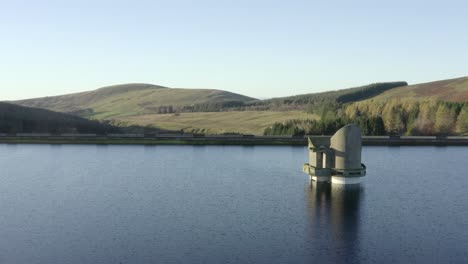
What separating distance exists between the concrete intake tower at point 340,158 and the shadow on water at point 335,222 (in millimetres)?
2575

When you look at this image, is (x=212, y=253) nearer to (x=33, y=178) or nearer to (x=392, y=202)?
(x=392, y=202)

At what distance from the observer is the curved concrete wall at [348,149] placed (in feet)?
304

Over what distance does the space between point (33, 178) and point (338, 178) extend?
189 ft

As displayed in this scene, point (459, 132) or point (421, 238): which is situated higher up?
point (459, 132)

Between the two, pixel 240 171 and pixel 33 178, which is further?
pixel 240 171

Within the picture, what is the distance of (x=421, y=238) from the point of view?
5741 centimetres

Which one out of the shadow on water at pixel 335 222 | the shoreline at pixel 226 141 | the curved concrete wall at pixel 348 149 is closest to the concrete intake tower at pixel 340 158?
the curved concrete wall at pixel 348 149

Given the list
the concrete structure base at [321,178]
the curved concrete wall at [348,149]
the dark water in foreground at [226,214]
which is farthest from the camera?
the concrete structure base at [321,178]

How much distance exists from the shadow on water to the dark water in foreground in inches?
5.8

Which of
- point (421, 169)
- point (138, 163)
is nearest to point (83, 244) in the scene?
point (138, 163)

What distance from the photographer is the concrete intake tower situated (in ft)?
303

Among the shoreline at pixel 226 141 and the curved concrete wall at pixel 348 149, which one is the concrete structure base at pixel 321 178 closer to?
the curved concrete wall at pixel 348 149

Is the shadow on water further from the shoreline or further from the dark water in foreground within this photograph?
the shoreline

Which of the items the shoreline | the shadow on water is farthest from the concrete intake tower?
the shoreline
